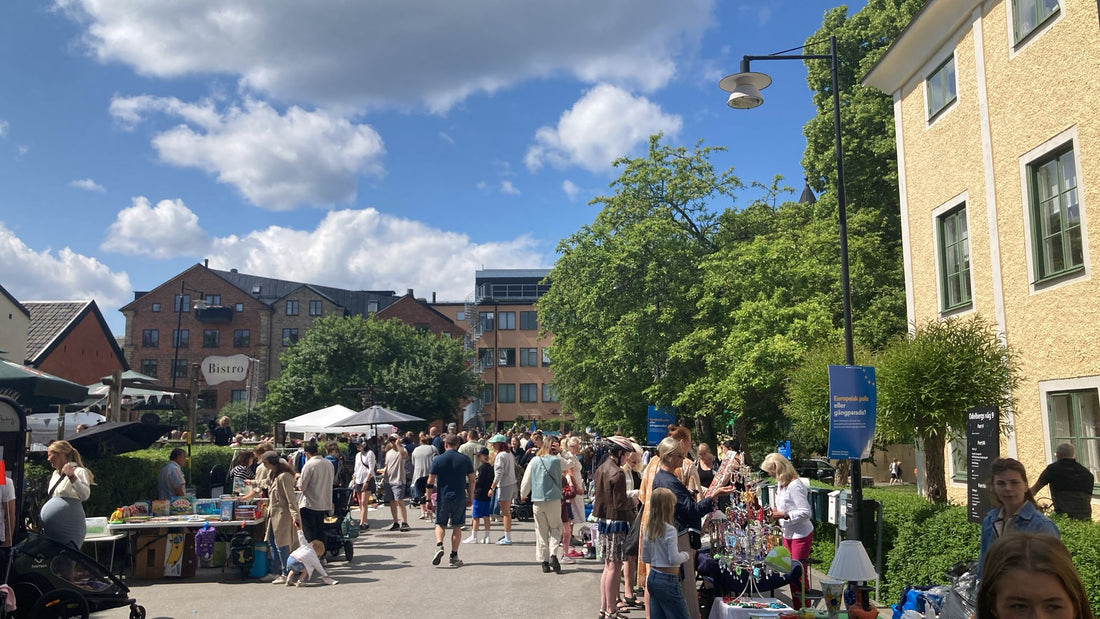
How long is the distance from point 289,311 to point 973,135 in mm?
65029

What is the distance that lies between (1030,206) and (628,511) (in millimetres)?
7294

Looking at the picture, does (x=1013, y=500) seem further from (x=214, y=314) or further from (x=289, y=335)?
(x=214, y=314)

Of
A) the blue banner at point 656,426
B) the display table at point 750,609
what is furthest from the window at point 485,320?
the display table at point 750,609

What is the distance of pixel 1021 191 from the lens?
12.1 meters

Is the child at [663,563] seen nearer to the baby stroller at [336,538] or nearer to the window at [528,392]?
the baby stroller at [336,538]

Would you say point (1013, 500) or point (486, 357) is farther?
point (486, 357)

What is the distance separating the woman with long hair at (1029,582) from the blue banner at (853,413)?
26.6ft

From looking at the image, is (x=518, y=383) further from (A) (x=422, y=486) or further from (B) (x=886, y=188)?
(A) (x=422, y=486)

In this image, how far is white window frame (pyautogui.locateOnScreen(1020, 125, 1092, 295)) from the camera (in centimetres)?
1065

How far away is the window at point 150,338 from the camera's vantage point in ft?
233

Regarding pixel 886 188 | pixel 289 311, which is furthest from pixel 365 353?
pixel 886 188

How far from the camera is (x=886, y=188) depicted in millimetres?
26422

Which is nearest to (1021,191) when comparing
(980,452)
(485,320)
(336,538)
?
(980,452)

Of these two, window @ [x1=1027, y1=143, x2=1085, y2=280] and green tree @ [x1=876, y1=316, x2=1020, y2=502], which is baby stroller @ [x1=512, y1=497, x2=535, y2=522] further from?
window @ [x1=1027, y1=143, x2=1085, y2=280]
